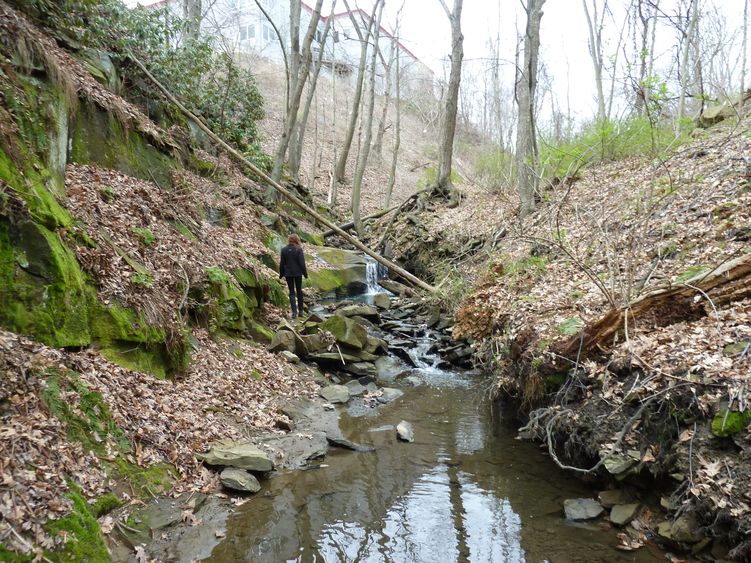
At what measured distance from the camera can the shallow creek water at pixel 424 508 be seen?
172 inches

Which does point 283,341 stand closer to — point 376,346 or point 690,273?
point 376,346

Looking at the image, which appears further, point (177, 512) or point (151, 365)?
point (151, 365)

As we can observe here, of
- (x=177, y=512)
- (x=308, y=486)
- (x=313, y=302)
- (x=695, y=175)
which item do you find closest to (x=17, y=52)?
(x=177, y=512)

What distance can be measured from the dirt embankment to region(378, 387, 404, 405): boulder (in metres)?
1.86

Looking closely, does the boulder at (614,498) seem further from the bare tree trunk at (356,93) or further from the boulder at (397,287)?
the bare tree trunk at (356,93)

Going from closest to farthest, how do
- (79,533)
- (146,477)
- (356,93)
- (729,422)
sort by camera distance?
1. (79,533)
2. (729,422)
3. (146,477)
4. (356,93)

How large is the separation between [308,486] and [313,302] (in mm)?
7594

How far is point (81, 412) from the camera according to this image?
13.8ft

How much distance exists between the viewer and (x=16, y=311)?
4309 millimetres

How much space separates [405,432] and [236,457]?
270 centimetres

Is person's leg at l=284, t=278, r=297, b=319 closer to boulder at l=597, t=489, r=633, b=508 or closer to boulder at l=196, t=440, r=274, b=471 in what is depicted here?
boulder at l=196, t=440, r=274, b=471

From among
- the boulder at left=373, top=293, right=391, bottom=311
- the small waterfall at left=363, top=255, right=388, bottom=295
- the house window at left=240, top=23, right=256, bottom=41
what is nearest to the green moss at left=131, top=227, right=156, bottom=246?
the boulder at left=373, top=293, right=391, bottom=311

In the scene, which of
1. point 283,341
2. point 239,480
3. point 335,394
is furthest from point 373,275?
point 239,480

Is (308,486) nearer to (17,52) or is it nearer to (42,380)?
(42,380)
